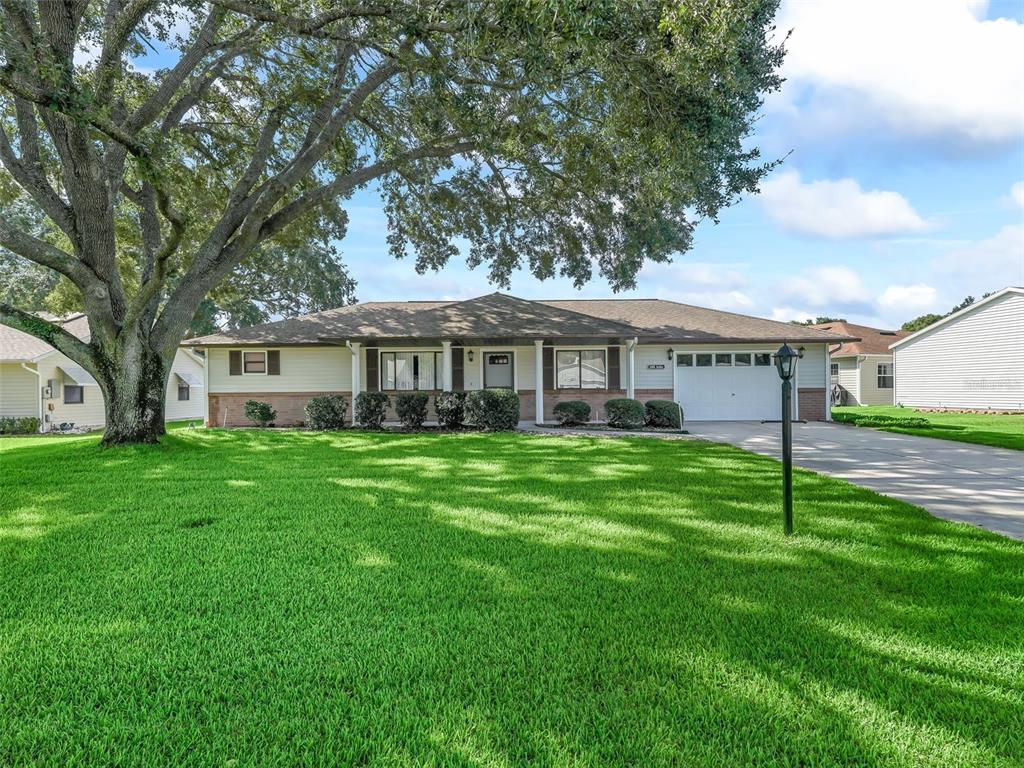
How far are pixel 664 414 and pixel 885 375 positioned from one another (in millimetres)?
21191

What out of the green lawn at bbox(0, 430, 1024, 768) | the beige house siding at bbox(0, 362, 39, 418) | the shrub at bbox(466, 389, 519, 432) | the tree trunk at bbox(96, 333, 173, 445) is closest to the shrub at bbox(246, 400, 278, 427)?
the tree trunk at bbox(96, 333, 173, 445)

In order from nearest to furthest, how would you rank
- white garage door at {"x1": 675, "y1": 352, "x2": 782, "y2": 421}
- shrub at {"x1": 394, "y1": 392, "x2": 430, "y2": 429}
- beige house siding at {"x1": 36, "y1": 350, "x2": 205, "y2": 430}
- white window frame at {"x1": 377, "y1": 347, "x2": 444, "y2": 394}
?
shrub at {"x1": 394, "y1": 392, "x2": 430, "y2": 429}, white window frame at {"x1": 377, "y1": 347, "x2": 444, "y2": 394}, white garage door at {"x1": 675, "y1": 352, "x2": 782, "y2": 421}, beige house siding at {"x1": 36, "y1": 350, "x2": 205, "y2": 430}

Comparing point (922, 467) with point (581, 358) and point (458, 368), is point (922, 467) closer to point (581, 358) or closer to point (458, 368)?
point (581, 358)

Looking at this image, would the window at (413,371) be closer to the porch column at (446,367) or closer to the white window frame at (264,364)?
the porch column at (446,367)

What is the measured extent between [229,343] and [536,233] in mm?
10473

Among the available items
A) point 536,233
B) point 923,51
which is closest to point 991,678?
point 923,51

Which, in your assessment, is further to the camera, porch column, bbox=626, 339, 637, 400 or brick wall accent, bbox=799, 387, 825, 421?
brick wall accent, bbox=799, 387, 825, 421

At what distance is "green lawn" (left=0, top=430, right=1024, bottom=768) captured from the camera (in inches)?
75.8

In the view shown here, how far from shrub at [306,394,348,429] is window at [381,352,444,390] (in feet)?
7.27

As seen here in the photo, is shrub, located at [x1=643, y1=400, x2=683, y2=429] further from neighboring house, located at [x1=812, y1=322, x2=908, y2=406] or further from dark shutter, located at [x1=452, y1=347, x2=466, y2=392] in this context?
neighboring house, located at [x1=812, y1=322, x2=908, y2=406]

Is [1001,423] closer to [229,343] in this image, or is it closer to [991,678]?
[991,678]

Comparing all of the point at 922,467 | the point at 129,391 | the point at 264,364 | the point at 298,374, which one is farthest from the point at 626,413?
the point at 264,364

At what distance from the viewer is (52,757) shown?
71.9 inches

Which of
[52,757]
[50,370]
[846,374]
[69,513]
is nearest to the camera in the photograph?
[52,757]
